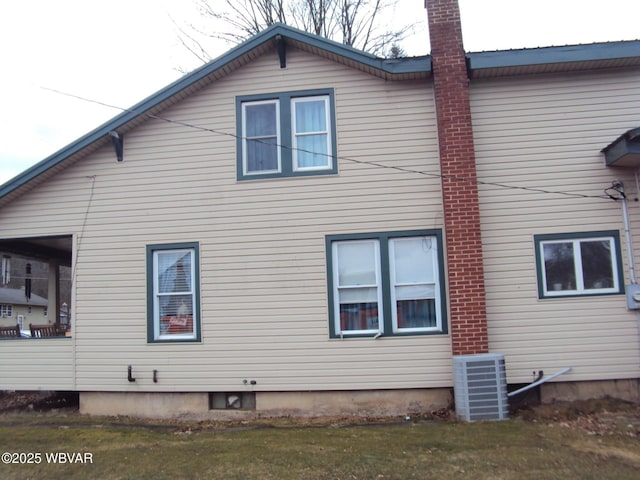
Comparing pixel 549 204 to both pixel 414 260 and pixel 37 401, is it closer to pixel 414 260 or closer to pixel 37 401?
pixel 414 260

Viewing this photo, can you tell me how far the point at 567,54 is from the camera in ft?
29.8

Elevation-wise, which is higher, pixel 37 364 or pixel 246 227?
pixel 246 227

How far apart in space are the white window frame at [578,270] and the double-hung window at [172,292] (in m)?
6.10

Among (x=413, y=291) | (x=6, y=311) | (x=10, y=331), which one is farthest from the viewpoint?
(x=6, y=311)

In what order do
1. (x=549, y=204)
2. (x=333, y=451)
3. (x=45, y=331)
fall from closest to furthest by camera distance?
(x=333, y=451)
(x=549, y=204)
(x=45, y=331)

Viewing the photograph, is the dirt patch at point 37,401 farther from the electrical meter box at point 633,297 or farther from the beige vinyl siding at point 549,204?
the electrical meter box at point 633,297

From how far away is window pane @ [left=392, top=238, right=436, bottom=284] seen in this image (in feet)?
30.4

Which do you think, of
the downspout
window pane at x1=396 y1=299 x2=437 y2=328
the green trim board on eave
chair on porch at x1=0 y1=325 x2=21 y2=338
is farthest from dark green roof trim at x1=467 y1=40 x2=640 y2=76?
chair on porch at x1=0 y1=325 x2=21 y2=338

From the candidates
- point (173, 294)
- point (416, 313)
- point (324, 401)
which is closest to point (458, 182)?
point (416, 313)

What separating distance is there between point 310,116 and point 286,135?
0.58 m

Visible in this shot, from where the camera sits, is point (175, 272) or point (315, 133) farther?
point (175, 272)

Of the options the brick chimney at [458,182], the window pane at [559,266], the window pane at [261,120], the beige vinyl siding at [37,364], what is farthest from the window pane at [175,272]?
the window pane at [559,266]

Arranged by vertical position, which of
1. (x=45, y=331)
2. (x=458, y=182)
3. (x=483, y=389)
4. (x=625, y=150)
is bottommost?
(x=483, y=389)

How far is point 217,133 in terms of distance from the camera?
10000mm
